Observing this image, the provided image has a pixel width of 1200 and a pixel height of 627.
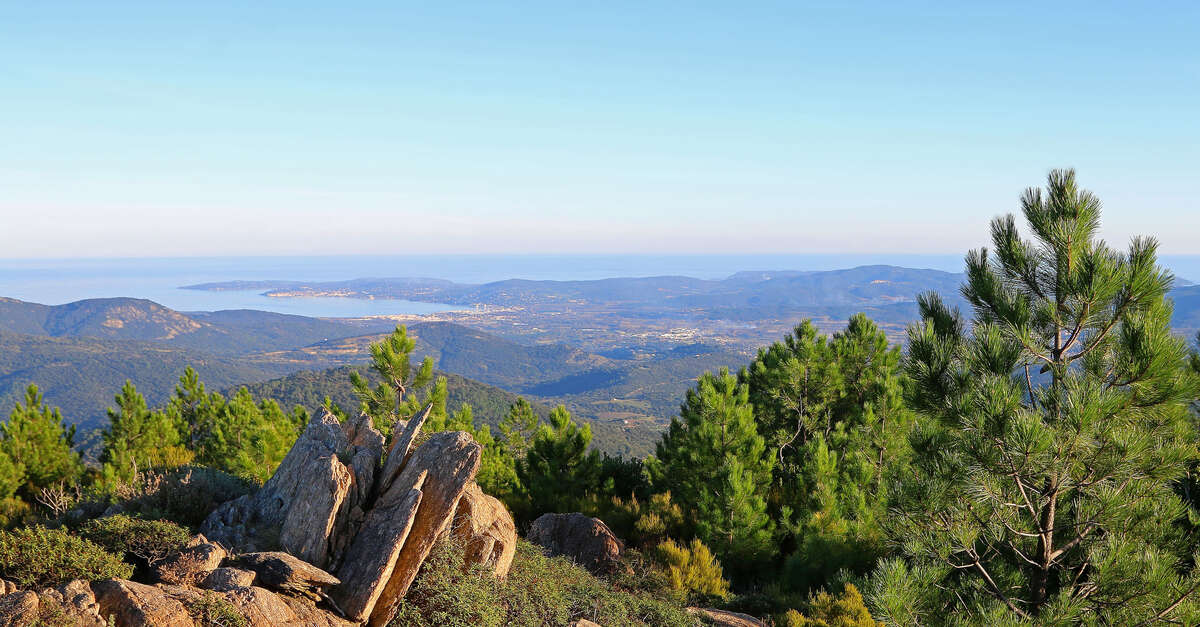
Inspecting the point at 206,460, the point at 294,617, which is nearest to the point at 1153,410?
the point at 294,617

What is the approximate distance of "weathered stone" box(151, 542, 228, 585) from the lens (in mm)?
7797

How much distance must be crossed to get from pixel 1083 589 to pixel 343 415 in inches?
852

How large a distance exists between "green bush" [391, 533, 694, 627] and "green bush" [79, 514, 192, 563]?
3.18m

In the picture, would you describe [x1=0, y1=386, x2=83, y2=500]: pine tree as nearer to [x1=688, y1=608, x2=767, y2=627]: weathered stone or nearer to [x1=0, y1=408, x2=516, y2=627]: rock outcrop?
[x1=0, y1=408, x2=516, y2=627]: rock outcrop

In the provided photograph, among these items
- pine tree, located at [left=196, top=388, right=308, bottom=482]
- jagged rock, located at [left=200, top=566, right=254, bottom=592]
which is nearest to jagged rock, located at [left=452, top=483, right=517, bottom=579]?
jagged rock, located at [left=200, top=566, right=254, bottom=592]

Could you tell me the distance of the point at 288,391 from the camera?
127 metres

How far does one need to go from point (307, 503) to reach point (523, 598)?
12.1 ft

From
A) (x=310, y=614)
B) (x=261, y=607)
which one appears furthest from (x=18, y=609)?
(x=310, y=614)

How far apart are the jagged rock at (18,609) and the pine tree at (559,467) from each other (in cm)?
1453

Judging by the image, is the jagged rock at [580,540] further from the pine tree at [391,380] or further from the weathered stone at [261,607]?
the pine tree at [391,380]

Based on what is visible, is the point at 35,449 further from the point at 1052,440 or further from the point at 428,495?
the point at 1052,440

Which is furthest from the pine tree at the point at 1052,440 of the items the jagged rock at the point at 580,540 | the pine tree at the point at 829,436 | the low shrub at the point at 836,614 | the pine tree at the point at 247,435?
the pine tree at the point at 247,435

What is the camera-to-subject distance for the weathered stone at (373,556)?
8641mm

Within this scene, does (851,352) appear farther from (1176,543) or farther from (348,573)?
(348,573)
